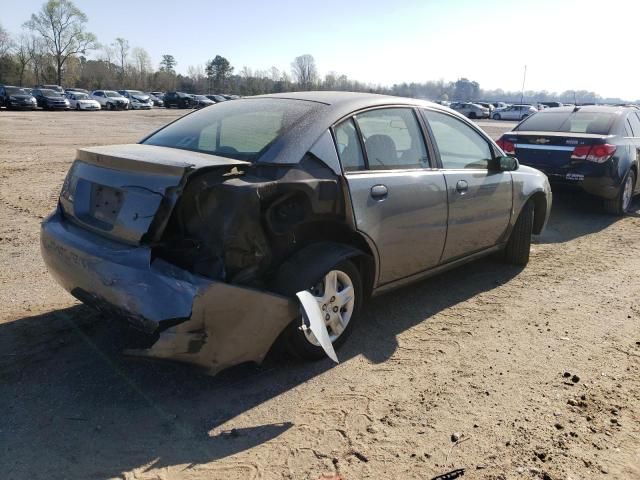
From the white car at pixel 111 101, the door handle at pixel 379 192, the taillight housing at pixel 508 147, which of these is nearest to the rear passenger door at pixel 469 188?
the door handle at pixel 379 192

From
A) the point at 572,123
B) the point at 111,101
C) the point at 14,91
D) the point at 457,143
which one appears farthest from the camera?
the point at 111,101

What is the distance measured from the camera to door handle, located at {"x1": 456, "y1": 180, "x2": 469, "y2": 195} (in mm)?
4527

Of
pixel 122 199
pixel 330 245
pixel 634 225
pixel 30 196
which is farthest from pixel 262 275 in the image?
pixel 634 225

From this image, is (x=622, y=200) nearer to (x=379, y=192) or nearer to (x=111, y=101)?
(x=379, y=192)

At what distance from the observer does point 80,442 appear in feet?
9.02

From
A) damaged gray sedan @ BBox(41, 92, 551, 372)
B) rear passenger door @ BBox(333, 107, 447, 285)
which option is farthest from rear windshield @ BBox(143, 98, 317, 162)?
rear passenger door @ BBox(333, 107, 447, 285)

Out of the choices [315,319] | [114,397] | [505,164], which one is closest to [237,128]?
[315,319]

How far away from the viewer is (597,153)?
7.87 m

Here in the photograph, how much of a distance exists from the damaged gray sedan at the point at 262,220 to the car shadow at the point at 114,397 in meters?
0.28

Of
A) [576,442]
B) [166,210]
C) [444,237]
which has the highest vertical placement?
[166,210]

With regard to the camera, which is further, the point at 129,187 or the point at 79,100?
the point at 79,100

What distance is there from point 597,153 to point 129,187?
23.1ft

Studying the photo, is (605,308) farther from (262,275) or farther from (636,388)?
(262,275)

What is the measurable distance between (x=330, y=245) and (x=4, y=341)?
7.55 feet
